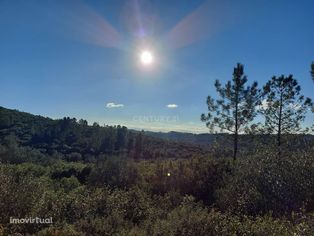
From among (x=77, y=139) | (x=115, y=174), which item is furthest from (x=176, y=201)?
(x=77, y=139)

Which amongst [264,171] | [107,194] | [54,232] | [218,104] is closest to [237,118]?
[218,104]

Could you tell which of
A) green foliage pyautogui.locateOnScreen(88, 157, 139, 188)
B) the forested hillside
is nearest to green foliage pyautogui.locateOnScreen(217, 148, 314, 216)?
the forested hillside

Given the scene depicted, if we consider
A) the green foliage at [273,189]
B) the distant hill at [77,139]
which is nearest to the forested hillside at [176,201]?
the green foliage at [273,189]

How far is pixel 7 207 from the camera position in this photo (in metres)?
7.46

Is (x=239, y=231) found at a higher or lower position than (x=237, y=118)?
lower

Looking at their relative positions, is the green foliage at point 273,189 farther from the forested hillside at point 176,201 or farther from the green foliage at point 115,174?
the green foliage at point 115,174

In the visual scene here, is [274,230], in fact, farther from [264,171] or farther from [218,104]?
[218,104]

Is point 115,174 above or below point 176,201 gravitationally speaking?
above

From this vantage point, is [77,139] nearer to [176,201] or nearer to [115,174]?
[115,174]

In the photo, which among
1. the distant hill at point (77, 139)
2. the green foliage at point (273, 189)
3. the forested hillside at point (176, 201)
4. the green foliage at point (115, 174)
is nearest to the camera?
the forested hillside at point (176, 201)

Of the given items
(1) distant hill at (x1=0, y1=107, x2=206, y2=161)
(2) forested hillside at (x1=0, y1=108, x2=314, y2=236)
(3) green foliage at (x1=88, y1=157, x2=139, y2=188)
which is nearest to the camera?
(2) forested hillside at (x1=0, y1=108, x2=314, y2=236)

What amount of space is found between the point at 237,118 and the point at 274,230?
17531mm

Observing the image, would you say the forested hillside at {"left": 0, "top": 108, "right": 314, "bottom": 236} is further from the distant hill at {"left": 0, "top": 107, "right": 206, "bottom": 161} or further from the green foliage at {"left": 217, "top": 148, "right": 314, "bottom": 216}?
the distant hill at {"left": 0, "top": 107, "right": 206, "bottom": 161}

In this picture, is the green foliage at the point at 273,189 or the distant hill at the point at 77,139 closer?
the green foliage at the point at 273,189
